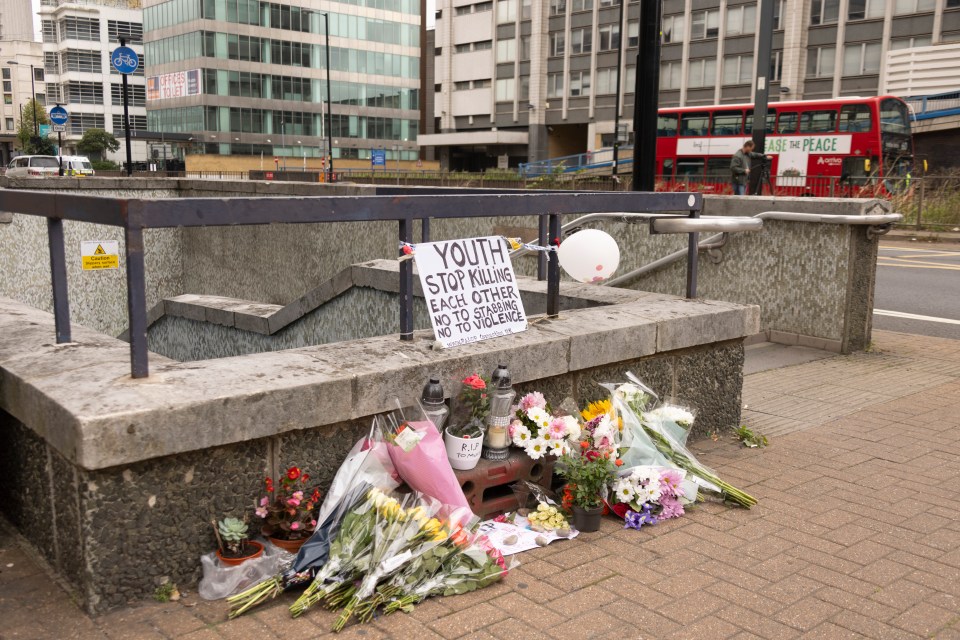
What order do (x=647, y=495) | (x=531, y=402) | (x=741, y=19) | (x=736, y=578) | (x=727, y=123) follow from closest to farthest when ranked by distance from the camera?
(x=736, y=578)
(x=647, y=495)
(x=531, y=402)
(x=727, y=123)
(x=741, y=19)

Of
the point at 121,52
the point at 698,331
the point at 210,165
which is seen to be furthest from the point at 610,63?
the point at 698,331

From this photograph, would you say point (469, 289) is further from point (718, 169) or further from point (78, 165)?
point (78, 165)

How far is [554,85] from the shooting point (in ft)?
235

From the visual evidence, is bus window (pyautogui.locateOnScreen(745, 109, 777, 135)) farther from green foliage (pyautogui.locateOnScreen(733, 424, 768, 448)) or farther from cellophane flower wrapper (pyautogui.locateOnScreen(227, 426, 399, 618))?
cellophane flower wrapper (pyautogui.locateOnScreen(227, 426, 399, 618))

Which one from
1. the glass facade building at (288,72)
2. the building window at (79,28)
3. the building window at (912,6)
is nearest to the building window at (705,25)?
the building window at (912,6)

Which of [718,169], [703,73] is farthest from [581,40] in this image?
[718,169]

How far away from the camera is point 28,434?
3.68 meters

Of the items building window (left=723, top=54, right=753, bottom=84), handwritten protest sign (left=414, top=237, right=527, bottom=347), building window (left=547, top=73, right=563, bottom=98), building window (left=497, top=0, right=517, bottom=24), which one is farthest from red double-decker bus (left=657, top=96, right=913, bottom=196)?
building window (left=497, top=0, right=517, bottom=24)

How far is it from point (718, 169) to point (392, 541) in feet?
103

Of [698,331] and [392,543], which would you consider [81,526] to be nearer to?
[392,543]

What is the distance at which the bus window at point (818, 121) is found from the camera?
29.5 meters

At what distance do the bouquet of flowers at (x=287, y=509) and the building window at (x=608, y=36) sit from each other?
6651 centimetres

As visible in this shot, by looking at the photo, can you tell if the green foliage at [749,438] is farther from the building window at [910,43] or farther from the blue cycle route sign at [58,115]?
the building window at [910,43]

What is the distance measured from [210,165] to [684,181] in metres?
55.7
